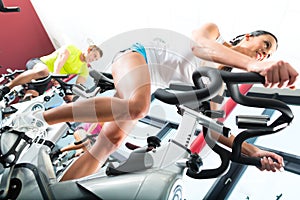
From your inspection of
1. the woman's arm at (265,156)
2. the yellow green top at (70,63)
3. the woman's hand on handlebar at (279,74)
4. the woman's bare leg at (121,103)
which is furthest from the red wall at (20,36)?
the woman's hand on handlebar at (279,74)

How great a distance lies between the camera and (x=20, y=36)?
4.45 metres

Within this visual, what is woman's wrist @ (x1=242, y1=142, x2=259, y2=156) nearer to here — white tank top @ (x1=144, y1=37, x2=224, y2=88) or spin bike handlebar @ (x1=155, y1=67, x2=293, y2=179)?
spin bike handlebar @ (x1=155, y1=67, x2=293, y2=179)

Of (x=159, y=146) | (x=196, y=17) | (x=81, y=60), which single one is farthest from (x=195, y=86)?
(x=81, y=60)

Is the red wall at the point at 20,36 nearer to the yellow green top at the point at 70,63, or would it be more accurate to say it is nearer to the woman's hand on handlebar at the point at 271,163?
the yellow green top at the point at 70,63

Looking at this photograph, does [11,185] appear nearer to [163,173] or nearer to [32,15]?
[163,173]

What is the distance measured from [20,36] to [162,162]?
409 cm

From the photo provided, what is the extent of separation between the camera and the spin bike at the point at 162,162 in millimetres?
895

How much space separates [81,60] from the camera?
3.54 m

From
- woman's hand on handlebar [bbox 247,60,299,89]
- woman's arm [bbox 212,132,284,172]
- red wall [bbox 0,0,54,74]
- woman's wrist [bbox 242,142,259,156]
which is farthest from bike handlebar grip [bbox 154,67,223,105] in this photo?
red wall [bbox 0,0,54,74]

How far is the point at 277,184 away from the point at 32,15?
398cm

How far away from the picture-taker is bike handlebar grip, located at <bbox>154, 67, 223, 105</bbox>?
2.89ft

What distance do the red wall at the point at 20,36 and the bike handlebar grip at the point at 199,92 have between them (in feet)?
12.8

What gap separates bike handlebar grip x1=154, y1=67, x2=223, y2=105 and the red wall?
3914 millimetres

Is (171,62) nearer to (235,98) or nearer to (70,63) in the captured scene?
(235,98)
